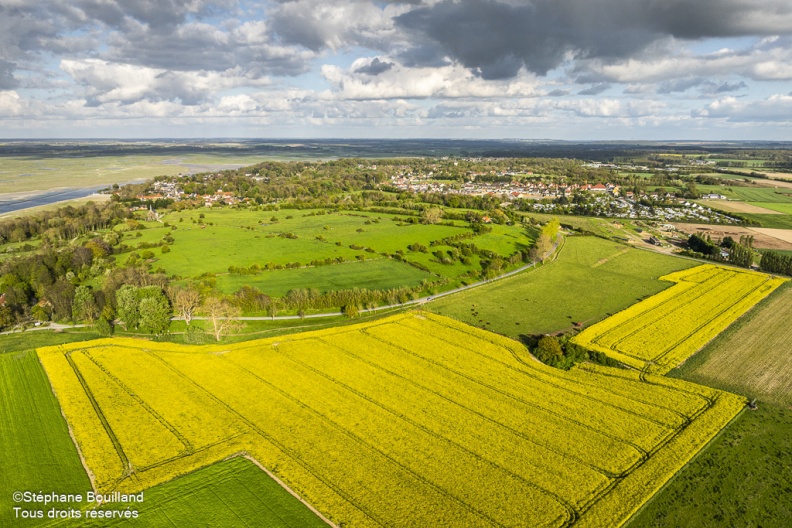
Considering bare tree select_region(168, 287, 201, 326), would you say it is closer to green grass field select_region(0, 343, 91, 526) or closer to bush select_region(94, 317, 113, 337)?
bush select_region(94, 317, 113, 337)

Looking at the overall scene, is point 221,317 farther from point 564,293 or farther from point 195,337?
point 564,293

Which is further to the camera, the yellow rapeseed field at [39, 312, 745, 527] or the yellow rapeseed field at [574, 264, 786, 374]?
the yellow rapeseed field at [574, 264, 786, 374]

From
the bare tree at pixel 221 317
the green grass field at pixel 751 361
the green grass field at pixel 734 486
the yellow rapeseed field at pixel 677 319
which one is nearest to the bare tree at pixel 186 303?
the bare tree at pixel 221 317

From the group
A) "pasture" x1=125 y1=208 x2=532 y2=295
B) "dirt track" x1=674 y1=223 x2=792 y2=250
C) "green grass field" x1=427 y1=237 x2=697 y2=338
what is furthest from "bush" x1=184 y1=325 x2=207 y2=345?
"dirt track" x1=674 y1=223 x2=792 y2=250

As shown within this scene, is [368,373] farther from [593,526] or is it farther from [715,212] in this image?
[715,212]

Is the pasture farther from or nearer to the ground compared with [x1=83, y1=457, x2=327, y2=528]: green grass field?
farther from the ground

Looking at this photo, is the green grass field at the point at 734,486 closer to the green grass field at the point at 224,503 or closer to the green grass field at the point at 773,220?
the green grass field at the point at 224,503
